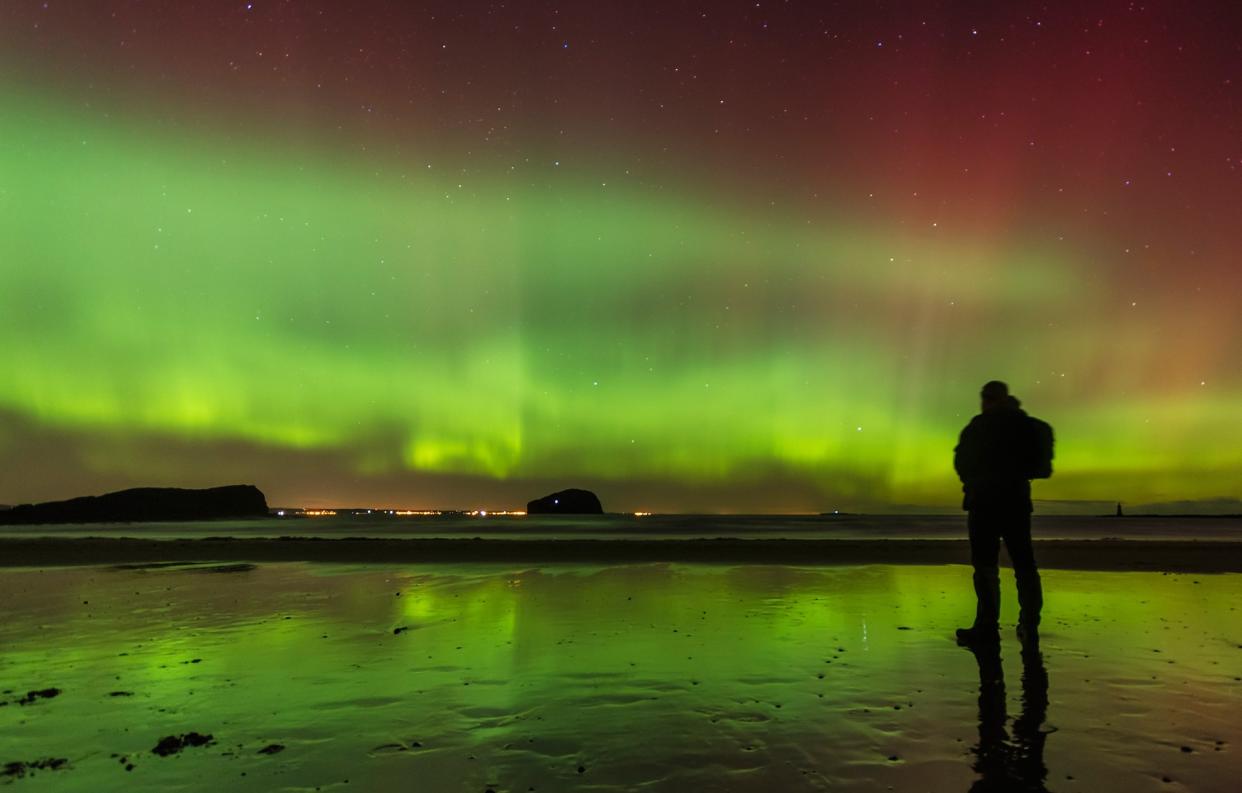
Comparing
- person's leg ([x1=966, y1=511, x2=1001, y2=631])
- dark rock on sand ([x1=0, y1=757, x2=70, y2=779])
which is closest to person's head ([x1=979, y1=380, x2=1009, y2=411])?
person's leg ([x1=966, y1=511, x2=1001, y2=631])

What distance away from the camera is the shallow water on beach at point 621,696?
4.29 metres

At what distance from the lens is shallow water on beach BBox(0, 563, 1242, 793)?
4.29 metres

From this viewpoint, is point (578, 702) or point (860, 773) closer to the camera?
point (860, 773)

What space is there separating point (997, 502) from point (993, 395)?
1245 mm

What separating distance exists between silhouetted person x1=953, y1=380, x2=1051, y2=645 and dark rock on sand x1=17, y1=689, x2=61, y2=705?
869cm

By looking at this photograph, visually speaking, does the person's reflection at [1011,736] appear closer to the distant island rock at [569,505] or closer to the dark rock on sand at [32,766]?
the dark rock on sand at [32,766]

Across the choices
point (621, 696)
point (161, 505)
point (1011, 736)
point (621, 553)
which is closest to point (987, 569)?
point (1011, 736)

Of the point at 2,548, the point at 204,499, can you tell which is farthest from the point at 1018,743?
the point at 204,499

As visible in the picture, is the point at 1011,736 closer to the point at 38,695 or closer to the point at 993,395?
the point at 993,395

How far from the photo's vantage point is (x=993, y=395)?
8695 mm

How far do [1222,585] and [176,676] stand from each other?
57.8ft

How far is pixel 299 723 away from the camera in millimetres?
5340

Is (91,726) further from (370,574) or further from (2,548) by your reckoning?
(2,548)

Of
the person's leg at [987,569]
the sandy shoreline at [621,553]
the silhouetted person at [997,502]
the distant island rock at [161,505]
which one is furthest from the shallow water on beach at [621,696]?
the distant island rock at [161,505]
